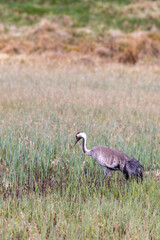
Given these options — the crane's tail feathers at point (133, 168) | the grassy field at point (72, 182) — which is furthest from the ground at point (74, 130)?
the crane's tail feathers at point (133, 168)

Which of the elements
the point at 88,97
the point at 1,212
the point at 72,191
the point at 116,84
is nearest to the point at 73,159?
the point at 72,191

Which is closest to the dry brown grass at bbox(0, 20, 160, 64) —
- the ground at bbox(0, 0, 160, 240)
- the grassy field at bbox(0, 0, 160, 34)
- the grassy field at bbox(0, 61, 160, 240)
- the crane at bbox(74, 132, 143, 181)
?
the ground at bbox(0, 0, 160, 240)

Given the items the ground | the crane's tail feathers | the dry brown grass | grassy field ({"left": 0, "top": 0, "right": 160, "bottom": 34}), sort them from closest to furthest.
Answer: the ground, the crane's tail feathers, the dry brown grass, grassy field ({"left": 0, "top": 0, "right": 160, "bottom": 34})

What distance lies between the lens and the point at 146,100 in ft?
35.2

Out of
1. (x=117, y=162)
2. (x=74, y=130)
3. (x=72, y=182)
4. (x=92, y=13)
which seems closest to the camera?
(x=117, y=162)

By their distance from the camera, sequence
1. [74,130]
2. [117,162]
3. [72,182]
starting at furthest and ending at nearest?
[74,130] < [72,182] < [117,162]

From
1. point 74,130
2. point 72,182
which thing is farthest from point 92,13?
point 72,182

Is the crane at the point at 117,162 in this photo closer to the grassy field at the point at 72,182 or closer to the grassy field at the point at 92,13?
the grassy field at the point at 72,182

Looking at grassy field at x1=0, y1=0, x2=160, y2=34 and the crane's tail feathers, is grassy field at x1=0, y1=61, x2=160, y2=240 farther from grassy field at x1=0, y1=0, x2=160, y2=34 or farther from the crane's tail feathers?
grassy field at x1=0, y1=0, x2=160, y2=34

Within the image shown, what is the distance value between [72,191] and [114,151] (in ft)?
2.42

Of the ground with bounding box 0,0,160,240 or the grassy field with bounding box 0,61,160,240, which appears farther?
the ground with bounding box 0,0,160,240

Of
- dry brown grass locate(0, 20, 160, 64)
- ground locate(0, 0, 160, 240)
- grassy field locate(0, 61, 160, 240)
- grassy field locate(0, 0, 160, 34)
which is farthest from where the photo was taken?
grassy field locate(0, 0, 160, 34)

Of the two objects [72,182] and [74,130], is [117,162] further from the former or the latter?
[74,130]

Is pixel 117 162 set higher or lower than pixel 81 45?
lower
